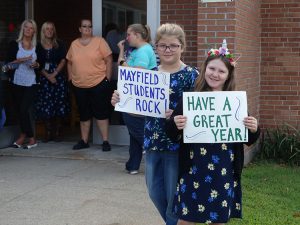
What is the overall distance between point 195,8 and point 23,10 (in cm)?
290

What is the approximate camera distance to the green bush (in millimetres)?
7961

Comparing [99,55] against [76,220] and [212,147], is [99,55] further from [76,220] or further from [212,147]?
[212,147]

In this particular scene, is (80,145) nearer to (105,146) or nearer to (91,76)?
(105,146)

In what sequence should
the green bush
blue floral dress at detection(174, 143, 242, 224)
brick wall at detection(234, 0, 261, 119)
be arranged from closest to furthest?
blue floral dress at detection(174, 143, 242, 224) < brick wall at detection(234, 0, 261, 119) < the green bush

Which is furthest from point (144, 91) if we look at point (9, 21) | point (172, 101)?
point (9, 21)

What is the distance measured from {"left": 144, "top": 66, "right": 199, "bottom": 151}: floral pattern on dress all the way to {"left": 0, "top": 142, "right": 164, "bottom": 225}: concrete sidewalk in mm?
1426

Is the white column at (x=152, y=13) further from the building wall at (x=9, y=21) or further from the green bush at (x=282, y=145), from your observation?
the green bush at (x=282, y=145)

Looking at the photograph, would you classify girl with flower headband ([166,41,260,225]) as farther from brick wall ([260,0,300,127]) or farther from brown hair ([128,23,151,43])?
brick wall ([260,0,300,127])

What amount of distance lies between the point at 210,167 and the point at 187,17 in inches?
188

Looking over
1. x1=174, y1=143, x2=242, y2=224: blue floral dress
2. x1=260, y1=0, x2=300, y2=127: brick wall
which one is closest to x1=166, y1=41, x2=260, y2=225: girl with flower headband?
x1=174, y1=143, x2=242, y2=224: blue floral dress

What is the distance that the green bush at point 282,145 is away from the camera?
7.96 meters

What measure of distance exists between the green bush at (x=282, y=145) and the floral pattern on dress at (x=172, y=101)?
14.3 ft

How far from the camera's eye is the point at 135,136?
21.1 feet

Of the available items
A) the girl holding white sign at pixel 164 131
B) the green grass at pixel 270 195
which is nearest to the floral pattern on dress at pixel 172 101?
the girl holding white sign at pixel 164 131
